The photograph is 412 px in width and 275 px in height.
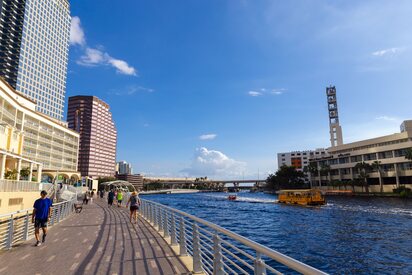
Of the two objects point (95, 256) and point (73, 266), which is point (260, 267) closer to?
point (73, 266)

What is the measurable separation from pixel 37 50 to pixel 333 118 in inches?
5178

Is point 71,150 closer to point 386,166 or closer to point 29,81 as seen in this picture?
point 29,81

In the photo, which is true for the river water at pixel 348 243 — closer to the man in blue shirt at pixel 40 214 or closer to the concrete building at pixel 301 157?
the man in blue shirt at pixel 40 214

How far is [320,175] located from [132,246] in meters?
96.4

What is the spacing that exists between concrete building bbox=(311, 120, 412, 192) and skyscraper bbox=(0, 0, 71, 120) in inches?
4630

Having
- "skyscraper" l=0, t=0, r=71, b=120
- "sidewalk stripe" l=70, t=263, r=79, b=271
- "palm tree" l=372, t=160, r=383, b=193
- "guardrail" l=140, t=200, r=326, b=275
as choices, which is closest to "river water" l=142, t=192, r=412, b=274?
"guardrail" l=140, t=200, r=326, b=275

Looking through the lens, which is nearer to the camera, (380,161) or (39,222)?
(39,222)

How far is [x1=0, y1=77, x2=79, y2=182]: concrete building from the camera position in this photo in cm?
2884

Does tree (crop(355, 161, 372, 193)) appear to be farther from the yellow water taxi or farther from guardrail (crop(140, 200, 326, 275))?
guardrail (crop(140, 200, 326, 275))

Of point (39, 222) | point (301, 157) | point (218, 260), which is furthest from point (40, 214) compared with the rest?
point (301, 157)

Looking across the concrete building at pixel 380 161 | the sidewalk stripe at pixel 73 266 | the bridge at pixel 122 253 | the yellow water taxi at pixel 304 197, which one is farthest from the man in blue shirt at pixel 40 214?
the concrete building at pixel 380 161

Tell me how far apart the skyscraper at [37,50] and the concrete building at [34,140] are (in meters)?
35.3

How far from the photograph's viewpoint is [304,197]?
4956 cm

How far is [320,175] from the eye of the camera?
95188 millimetres
